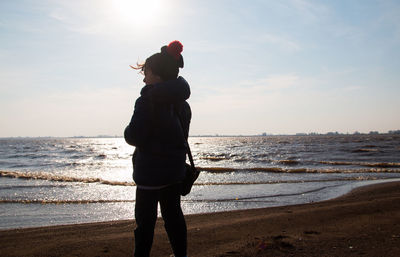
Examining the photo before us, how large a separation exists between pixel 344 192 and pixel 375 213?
521cm

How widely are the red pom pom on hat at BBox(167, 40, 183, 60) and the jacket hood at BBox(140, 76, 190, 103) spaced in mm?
224

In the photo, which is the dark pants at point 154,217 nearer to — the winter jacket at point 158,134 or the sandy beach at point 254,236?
the winter jacket at point 158,134

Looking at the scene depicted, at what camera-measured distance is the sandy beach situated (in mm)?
3566

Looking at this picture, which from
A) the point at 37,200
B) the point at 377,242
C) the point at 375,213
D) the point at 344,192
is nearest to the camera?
the point at 377,242

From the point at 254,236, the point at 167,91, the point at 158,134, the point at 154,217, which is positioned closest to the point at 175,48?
the point at 167,91

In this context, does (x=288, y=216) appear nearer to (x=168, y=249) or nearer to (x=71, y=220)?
(x=168, y=249)

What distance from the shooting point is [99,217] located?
6773 millimetres

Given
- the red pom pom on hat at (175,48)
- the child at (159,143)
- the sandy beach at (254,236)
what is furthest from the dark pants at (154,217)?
the sandy beach at (254,236)

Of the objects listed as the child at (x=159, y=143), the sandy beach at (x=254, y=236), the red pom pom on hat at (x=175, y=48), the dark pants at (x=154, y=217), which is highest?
the red pom pom on hat at (x=175, y=48)

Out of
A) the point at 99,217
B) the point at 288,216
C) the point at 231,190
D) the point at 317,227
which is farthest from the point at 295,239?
the point at 231,190

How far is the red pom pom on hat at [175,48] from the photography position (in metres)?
2.45

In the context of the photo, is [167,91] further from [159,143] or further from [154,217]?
[154,217]

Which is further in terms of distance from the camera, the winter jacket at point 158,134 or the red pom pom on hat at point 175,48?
the red pom pom on hat at point 175,48

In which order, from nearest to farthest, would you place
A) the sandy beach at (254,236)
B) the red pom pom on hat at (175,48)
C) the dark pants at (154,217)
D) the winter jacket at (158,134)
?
the winter jacket at (158,134)
the dark pants at (154,217)
the red pom pom on hat at (175,48)
the sandy beach at (254,236)
